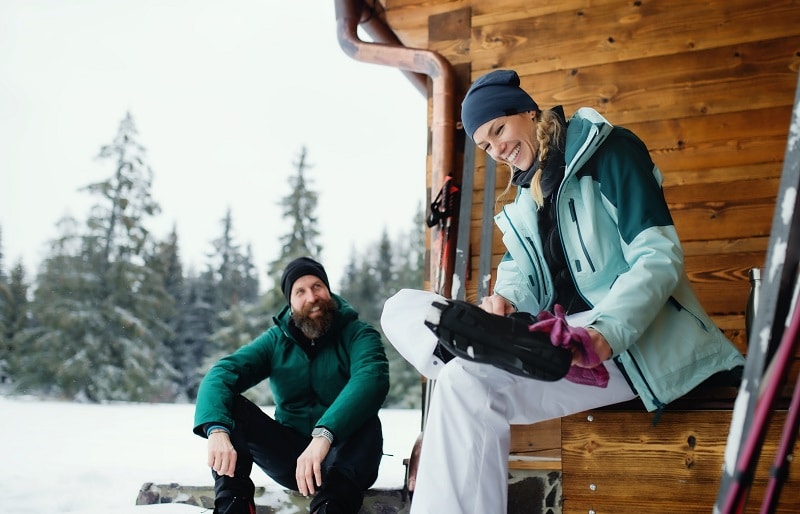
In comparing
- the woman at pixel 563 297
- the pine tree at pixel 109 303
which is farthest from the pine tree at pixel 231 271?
the woman at pixel 563 297

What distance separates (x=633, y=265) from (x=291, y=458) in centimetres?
141

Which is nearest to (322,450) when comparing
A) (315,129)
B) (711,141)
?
(711,141)

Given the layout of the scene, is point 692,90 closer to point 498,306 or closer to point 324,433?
point 498,306

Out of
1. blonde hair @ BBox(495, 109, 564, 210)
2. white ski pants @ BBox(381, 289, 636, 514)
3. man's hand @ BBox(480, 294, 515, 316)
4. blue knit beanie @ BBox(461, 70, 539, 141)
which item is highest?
blue knit beanie @ BBox(461, 70, 539, 141)

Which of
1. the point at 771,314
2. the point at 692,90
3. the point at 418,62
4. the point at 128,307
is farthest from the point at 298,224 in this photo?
the point at 771,314

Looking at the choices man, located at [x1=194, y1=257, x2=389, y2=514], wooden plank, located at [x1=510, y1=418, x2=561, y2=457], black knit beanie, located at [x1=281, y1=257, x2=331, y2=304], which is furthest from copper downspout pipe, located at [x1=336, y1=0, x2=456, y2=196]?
wooden plank, located at [x1=510, y1=418, x2=561, y2=457]

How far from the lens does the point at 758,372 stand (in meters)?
0.92

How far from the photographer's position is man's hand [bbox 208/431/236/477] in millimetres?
2045

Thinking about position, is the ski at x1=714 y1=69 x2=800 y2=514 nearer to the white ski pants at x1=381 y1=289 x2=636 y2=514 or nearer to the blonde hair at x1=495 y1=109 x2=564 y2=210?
the white ski pants at x1=381 y1=289 x2=636 y2=514

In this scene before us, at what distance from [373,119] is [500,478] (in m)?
23.4

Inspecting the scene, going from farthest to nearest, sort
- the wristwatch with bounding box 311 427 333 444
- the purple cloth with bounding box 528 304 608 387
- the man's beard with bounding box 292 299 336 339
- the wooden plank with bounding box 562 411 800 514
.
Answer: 1. the man's beard with bounding box 292 299 336 339
2. the wristwatch with bounding box 311 427 333 444
3. the wooden plank with bounding box 562 411 800 514
4. the purple cloth with bounding box 528 304 608 387

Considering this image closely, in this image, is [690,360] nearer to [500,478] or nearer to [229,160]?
[500,478]

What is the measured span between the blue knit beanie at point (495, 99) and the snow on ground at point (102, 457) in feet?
4.66

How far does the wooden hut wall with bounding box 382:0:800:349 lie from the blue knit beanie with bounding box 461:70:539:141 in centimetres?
116
